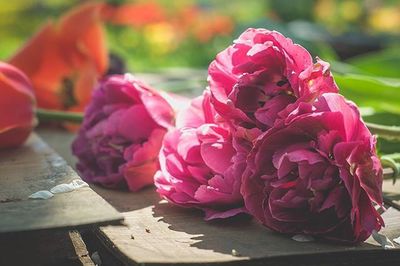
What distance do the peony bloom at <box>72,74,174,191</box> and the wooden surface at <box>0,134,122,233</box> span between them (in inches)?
2.2

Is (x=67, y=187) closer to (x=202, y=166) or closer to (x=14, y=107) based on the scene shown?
(x=202, y=166)

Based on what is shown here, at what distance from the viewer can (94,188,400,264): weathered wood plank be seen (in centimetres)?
77

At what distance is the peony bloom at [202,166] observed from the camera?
90 cm

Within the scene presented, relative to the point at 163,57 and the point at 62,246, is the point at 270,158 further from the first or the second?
the point at 163,57

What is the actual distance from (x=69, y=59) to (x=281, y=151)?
2.70 feet

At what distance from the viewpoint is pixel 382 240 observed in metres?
0.84

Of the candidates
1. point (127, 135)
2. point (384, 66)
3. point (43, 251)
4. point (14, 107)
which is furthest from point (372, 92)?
point (43, 251)

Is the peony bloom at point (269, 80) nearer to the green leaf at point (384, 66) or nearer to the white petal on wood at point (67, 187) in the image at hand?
the white petal on wood at point (67, 187)

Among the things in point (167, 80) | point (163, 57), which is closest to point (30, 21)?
point (163, 57)

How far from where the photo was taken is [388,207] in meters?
1.03

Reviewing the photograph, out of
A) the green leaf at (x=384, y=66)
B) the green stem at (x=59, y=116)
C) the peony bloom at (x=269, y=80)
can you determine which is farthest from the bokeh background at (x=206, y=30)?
the peony bloom at (x=269, y=80)

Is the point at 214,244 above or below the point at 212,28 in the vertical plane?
above

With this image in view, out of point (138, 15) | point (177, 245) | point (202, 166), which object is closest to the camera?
point (177, 245)

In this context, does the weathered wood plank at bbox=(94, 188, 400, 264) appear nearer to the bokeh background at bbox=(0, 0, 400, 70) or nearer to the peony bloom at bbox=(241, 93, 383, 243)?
the peony bloom at bbox=(241, 93, 383, 243)
